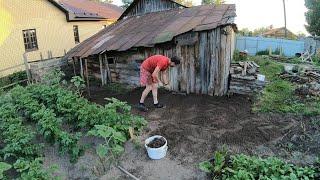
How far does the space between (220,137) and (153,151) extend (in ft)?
5.60

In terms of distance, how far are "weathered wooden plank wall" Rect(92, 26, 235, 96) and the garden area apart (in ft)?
2.21

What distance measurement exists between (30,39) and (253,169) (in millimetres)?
16121

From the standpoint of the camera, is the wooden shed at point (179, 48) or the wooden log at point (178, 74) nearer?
the wooden shed at point (179, 48)

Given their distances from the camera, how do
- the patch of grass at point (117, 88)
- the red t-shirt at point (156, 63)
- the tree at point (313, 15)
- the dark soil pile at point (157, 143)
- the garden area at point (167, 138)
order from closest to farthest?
the garden area at point (167, 138)
the dark soil pile at point (157, 143)
the red t-shirt at point (156, 63)
the patch of grass at point (117, 88)
the tree at point (313, 15)

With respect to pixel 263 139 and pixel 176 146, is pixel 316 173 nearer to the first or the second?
pixel 263 139

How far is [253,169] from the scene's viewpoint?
197 inches

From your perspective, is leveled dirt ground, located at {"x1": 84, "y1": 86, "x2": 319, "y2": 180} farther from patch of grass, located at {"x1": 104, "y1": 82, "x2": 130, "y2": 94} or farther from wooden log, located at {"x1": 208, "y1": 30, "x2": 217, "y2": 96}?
patch of grass, located at {"x1": 104, "y1": 82, "x2": 130, "y2": 94}

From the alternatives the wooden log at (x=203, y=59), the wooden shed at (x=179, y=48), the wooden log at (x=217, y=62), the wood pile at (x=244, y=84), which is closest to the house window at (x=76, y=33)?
the wooden shed at (x=179, y=48)

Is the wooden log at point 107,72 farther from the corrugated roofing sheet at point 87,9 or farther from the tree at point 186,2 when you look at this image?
the tree at point 186,2

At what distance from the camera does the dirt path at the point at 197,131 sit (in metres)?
5.71

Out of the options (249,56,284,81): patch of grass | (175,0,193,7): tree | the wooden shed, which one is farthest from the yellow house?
(175,0,193,7): tree

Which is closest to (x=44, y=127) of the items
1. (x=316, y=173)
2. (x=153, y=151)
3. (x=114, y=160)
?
(x=114, y=160)

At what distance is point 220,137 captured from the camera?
6.70 metres

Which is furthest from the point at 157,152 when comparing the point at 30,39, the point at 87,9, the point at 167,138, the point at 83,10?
the point at 87,9
